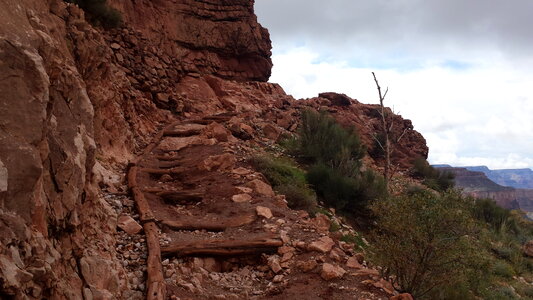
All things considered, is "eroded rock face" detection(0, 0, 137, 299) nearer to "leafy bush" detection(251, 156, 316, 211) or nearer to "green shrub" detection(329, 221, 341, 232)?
"leafy bush" detection(251, 156, 316, 211)

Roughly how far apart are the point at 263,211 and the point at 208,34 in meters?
17.6

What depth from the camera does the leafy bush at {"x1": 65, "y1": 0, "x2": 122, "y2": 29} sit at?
13.4m

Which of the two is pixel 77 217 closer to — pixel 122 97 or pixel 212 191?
pixel 212 191

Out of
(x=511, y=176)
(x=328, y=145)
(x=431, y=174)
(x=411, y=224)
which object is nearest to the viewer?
(x=411, y=224)

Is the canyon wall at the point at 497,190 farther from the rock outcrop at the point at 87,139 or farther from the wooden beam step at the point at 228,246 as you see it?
the wooden beam step at the point at 228,246

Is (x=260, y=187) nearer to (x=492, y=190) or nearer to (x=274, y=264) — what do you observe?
(x=274, y=264)

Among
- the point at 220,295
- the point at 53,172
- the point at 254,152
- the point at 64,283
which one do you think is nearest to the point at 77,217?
the point at 53,172

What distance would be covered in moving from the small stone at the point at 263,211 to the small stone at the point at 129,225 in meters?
2.21

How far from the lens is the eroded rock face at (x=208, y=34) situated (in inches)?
830

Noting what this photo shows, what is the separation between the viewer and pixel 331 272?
607 centimetres

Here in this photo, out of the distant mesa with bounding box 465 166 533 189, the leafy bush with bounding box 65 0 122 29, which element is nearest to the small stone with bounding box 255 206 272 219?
the leafy bush with bounding box 65 0 122 29

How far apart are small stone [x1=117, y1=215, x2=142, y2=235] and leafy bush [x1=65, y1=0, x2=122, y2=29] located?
8463 millimetres

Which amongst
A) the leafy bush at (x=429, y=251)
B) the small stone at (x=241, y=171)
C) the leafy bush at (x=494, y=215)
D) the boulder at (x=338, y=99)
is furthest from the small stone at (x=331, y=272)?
the boulder at (x=338, y=99)

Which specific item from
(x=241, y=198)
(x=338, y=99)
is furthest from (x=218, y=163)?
(x=338, y=99)
